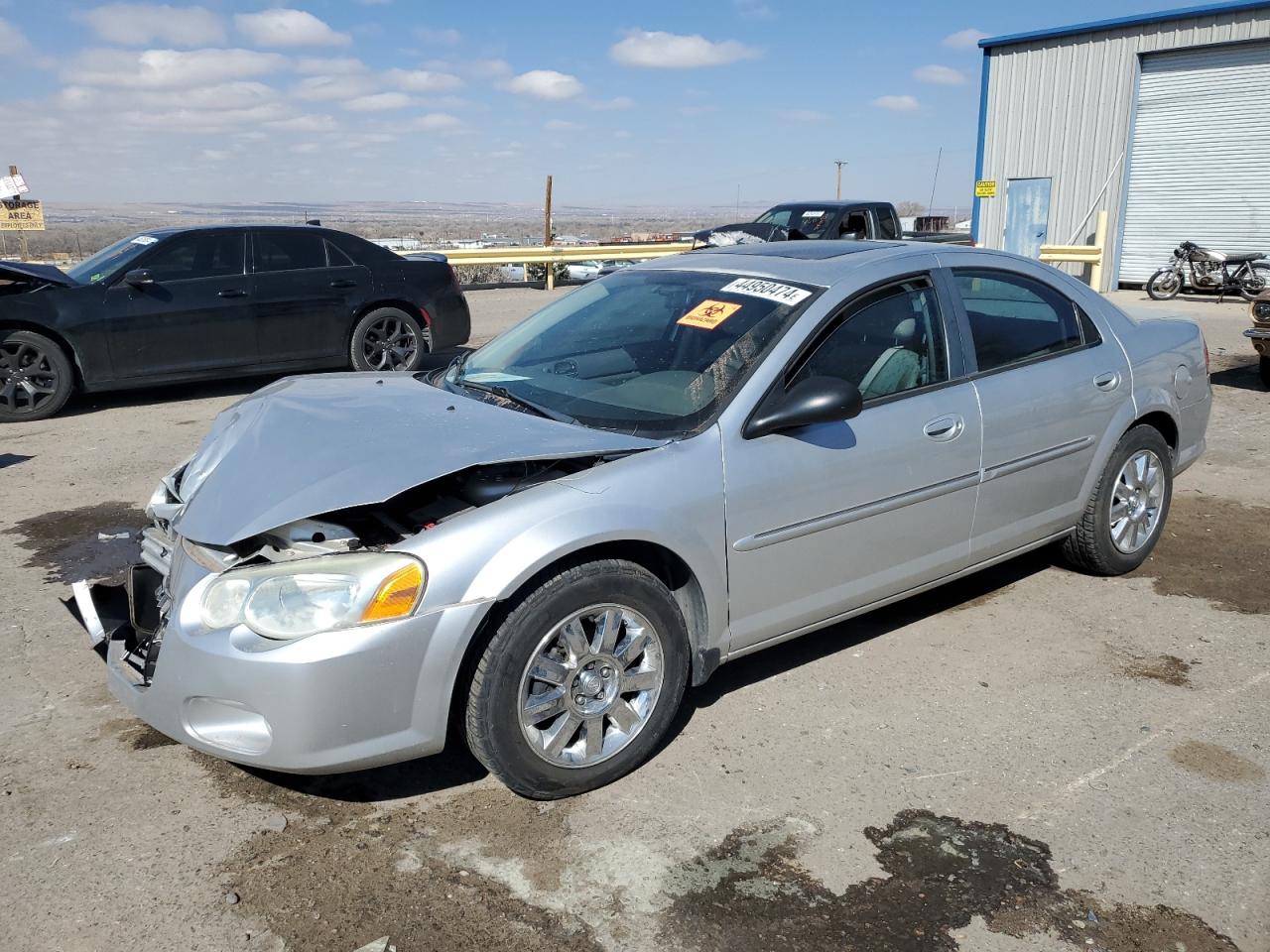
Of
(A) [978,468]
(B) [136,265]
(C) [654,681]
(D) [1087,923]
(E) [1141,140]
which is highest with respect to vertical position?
(E) [1141,140]

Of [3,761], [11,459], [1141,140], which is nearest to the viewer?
[3,761]

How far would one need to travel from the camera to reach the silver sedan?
9.50 ft

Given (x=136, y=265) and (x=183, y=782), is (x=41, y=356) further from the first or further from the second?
(x=183, y=782)

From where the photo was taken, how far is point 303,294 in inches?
382

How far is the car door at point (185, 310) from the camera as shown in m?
8.88

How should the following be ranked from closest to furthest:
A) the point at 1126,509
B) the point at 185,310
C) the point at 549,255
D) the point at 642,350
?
the point at 642,350, the point at 1126,509, the point at 185,310, the point at 549,255

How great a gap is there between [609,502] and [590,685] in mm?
566

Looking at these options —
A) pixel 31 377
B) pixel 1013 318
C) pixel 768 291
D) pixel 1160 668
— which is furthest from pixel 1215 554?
pixel 31 377

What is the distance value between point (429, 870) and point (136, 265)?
7722 mm

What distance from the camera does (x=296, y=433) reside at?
3.56 meters

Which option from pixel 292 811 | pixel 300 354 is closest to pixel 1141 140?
pixel 300 354

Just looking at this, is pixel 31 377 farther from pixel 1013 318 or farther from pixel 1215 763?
pixel 1215 763

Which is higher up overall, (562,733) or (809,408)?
(809,408)

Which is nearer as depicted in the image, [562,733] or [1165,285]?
[562,733]
